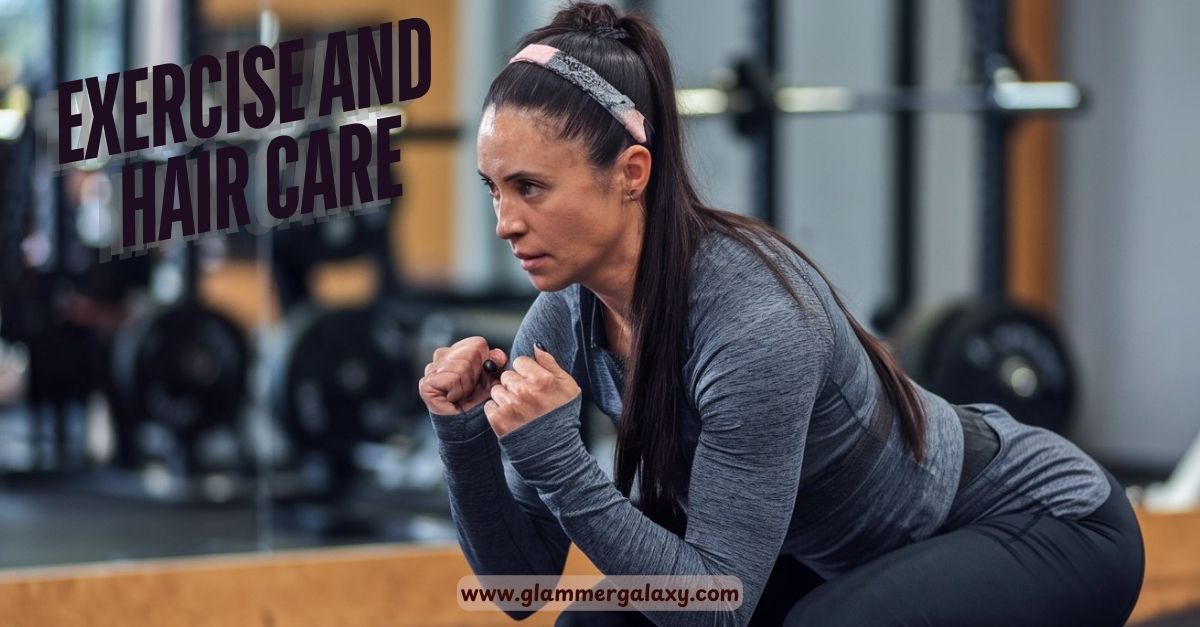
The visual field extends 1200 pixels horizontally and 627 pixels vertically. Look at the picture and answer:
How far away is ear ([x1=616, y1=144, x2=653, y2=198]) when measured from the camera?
44.7 inches

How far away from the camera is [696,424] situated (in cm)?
119

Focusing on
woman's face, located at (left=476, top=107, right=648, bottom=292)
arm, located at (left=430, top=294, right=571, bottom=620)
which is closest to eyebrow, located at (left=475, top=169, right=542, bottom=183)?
woman's face, located at (left=476, top=107, right=648, bottom=292)

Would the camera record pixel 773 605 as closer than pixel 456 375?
No

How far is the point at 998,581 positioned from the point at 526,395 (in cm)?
48

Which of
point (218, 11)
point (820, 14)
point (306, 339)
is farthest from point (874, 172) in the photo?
point (218, 11)

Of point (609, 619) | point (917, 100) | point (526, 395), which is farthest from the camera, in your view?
point (917, 100)

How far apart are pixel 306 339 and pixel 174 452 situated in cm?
47

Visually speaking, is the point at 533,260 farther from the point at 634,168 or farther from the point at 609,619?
the point at 609,619

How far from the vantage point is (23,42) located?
8.52 feet

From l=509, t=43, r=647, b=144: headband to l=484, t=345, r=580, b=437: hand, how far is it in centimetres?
Result: 22

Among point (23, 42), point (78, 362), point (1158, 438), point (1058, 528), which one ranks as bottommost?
point (1158, 438)

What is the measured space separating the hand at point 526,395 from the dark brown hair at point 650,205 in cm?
11

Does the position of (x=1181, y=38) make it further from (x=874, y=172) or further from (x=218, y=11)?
(x=218, y=11)

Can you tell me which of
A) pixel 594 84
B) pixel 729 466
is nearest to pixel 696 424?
pixel 729 466
